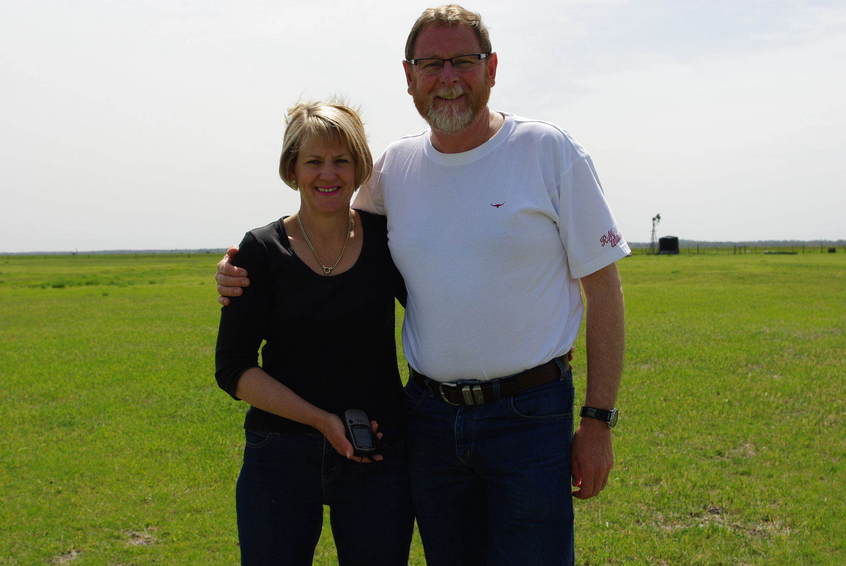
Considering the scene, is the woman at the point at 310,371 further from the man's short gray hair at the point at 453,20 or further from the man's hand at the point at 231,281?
the man's short gray hair at the point at 453,20

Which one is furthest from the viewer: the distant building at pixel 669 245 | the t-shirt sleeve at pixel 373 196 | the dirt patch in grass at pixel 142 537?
the distant building at pixel 669 245

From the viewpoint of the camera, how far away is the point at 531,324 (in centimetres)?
283

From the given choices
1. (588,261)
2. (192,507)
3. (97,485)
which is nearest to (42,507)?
(97,485)

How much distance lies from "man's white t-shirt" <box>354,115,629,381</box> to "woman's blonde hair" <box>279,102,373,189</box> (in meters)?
0.29

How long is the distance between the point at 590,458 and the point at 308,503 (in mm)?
1105

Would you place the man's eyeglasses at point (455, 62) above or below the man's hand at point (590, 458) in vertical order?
above

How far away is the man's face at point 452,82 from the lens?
2885 mm

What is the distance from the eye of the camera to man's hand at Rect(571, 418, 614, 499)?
113 inches

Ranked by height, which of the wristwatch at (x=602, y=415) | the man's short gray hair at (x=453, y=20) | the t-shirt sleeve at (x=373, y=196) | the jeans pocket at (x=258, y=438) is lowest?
the jeans pocket at (x=258, y=438)

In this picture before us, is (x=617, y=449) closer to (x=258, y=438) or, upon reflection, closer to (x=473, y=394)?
(x=473, y=394)

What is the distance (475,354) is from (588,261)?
0.56 m

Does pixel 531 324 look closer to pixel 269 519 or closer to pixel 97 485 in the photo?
pixel 269 519

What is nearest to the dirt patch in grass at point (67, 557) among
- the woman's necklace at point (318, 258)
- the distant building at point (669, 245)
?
the woman's necklace at point (318, 258)

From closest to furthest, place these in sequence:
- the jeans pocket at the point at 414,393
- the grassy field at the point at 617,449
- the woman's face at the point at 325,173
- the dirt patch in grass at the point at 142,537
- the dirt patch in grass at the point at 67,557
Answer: the woman's face at the point at 325,173 < the jeans pocket at the point at 414,393 < the dirt patch in grass at the point at 67,557 < the grassy field at the point at 617,449 < the dirt patch in grass at the point at 142,537
